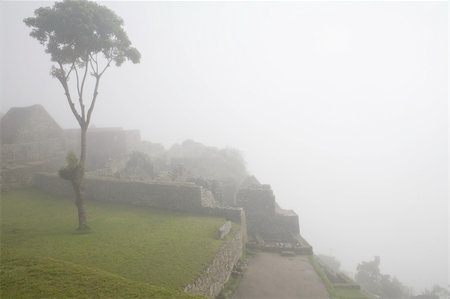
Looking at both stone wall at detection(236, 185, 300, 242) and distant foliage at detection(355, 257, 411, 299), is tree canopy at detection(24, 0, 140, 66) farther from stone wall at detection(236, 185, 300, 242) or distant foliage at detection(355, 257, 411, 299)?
distant foliage at detection(355, 257, 411, 299)

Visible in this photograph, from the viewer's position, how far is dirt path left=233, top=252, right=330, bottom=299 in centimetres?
1338

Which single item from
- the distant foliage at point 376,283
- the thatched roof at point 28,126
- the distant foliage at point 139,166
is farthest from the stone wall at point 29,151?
the distant foliage at point 376,283

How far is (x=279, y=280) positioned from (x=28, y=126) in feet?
88.0

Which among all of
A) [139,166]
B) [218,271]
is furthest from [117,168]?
[218,271]

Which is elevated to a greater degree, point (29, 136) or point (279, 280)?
point (29, 136)

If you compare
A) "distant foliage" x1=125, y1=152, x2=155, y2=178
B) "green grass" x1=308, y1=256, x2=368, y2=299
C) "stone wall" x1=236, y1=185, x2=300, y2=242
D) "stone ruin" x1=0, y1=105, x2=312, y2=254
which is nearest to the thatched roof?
"stone ruin" x1=0, y1=105, x2=312, y2=254

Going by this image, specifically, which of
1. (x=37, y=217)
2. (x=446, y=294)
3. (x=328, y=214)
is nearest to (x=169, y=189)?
(x=37, y=217)

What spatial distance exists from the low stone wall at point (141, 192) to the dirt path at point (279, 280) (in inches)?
206

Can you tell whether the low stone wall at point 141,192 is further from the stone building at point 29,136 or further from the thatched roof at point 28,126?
the thatched roof at point 28,126

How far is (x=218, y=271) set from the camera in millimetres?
12516

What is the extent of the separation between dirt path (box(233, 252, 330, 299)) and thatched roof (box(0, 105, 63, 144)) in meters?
23.9

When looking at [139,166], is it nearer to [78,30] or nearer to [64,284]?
[78,30]

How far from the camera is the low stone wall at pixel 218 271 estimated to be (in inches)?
408

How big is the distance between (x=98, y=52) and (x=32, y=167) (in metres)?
13.6
